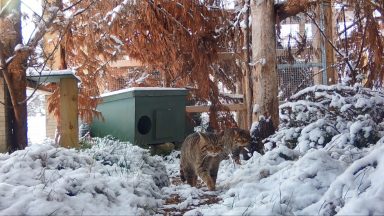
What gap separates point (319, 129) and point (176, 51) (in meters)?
4.44

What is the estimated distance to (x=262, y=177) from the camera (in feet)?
13.5

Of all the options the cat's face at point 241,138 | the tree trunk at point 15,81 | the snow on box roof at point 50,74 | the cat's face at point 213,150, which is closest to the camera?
the cat's face at point 213,150

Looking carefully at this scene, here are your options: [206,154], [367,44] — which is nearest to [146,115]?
[206,154]

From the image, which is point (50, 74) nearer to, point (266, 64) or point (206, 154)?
point (206, 154)

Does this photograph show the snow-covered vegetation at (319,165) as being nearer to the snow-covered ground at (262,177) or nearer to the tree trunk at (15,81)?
the snow-covered ground at (262,177)

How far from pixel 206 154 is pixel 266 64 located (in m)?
1.91

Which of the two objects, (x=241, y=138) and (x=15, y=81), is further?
(x=15, y=81)

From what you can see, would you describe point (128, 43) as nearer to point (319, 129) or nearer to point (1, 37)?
point (1, 37)

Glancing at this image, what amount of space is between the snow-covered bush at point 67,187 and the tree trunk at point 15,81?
182 cm

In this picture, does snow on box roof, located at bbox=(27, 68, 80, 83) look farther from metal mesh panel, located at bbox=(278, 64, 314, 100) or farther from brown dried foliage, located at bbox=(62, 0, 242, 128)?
metal mesh panel, located at bbox=(278, 64, 314, 100)

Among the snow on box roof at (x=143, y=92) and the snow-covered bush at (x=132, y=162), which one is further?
the snow on box roof at (x=143, y=92)

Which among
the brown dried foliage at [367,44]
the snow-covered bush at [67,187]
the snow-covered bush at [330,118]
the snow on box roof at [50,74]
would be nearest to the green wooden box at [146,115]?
the snow on box roof at [50,74]

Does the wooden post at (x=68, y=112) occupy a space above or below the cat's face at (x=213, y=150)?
above

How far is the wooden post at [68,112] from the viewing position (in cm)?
583
